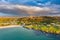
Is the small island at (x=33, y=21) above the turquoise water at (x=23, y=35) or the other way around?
above

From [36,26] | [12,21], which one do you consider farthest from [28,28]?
[12,21]

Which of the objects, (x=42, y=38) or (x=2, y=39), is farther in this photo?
(x=42, y=38)

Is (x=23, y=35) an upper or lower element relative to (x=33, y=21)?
lower

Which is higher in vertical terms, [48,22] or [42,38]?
[48,22]

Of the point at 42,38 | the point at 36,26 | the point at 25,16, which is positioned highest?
the point at 25,16

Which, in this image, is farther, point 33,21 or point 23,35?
point 23,35

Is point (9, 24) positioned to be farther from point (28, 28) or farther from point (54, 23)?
point (54, 23)

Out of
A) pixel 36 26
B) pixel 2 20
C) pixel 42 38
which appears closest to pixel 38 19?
pixel 36 26

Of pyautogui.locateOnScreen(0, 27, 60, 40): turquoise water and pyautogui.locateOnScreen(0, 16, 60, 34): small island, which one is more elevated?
pyautogui.locateOnScreen(0, 16, 60, 34): small island
